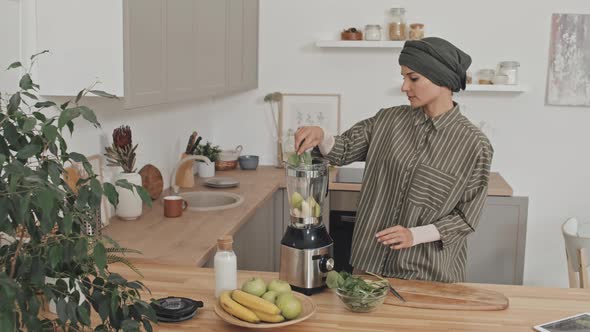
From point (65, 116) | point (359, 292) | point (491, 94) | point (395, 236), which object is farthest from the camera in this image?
point (491, 94)

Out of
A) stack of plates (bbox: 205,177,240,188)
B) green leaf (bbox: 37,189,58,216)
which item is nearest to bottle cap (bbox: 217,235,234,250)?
green leaf (bbox: 37,189,58,216)

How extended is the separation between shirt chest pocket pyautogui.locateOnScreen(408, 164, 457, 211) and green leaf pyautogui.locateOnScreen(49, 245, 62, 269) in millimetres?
1542

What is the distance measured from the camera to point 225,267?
80.4 inches

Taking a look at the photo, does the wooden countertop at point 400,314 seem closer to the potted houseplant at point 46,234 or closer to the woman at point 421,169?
the woman at point 421,169

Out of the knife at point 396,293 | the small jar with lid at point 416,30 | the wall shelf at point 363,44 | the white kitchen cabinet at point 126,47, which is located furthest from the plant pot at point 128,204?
the small jar with lid at point 416,30

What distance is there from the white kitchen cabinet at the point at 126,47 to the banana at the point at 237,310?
3.11ft

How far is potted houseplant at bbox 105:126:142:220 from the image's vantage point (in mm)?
3068

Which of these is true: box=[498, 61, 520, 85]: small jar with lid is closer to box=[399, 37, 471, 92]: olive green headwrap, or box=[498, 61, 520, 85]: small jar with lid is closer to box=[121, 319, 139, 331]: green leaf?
box=[399, 37, 471, 92]: olive green headwrap

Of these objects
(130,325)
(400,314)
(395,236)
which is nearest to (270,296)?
(400,314)

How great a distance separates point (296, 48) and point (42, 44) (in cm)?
240

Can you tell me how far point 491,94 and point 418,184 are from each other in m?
2.29

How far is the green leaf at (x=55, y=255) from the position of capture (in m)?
1.14

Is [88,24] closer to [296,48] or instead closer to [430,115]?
[430,115]

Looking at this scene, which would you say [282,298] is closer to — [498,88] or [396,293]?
[396,293]
